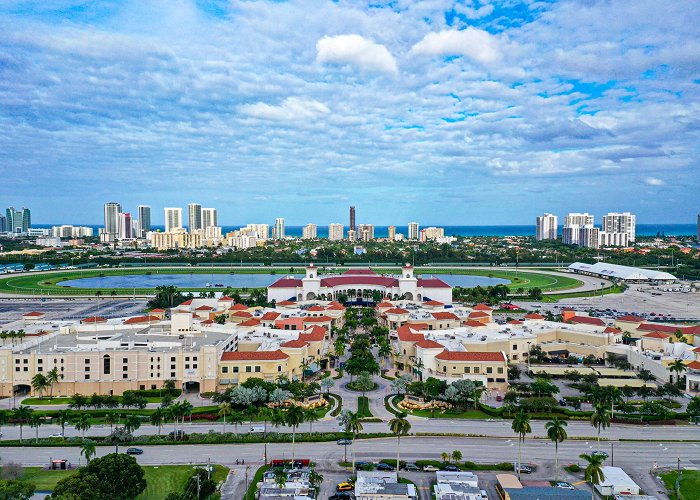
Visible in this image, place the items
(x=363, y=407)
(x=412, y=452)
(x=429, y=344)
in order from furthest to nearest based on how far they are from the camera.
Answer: (x=429, y=344) < (x=363, y=407) < (x=412, y=452)

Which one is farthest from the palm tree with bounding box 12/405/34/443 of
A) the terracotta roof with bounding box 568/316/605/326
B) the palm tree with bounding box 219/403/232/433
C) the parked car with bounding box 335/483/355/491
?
the terracotta roof with bounding box 568/316/605/326

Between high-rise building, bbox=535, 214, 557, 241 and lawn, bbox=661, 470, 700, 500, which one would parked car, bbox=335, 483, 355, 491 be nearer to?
lawn, bbox=661, 470, 700, 500

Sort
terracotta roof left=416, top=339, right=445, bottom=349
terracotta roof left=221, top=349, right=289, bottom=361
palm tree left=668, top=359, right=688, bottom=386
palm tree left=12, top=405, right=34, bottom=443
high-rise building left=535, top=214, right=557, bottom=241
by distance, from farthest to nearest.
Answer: high-rise building left=535, top=214, right=557, bottom=241
terracotta roof left=416, top=339, right=445, bottom=349
terracotta roof left=221, top=349, right=289, bottom=361
palm tree left=668, top=359, right=688, bottom=386
palm tree left=12, top=405, right=34, bottom=443

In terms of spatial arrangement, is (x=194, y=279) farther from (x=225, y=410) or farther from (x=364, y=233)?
(x=364, y=233)

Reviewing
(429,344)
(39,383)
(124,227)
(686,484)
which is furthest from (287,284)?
(124,227)

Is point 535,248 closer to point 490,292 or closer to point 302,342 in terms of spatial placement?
point 490,292

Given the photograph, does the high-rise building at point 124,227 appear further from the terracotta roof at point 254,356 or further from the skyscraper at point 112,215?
the terracotta roof at point 254,356
